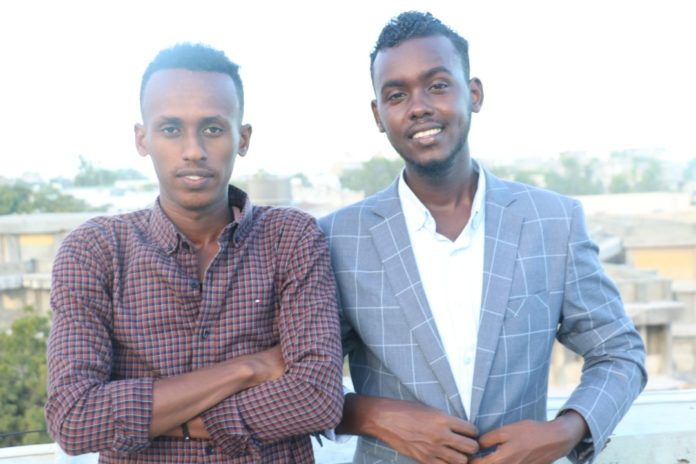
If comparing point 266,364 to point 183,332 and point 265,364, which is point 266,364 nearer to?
point 265,364

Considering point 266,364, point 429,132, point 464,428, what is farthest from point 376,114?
point 464,428

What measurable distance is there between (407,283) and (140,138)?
32.1 inches

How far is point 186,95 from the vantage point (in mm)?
2021

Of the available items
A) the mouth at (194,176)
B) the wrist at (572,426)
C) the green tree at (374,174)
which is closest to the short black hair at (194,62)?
the mouth at (194,176)

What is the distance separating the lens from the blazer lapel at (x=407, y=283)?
2.05 metres

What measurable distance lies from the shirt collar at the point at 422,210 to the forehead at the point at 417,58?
31 cm

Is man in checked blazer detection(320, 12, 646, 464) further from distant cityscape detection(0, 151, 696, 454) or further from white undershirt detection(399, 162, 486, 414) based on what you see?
distant cityscape detection(0, 151, 696, 454)

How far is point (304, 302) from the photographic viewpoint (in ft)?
6.52

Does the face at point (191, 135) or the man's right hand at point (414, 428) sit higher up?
the face at point (191, 135)

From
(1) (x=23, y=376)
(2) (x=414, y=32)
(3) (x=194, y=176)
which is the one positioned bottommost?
(1) (x=23, y=376)

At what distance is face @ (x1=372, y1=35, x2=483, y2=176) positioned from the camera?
213 cm

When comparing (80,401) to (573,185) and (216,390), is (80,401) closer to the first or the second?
(216,390)

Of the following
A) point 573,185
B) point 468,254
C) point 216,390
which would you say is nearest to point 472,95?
point 468,254

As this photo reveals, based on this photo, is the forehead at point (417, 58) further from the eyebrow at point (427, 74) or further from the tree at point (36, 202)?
the tree at point (36, 202)
